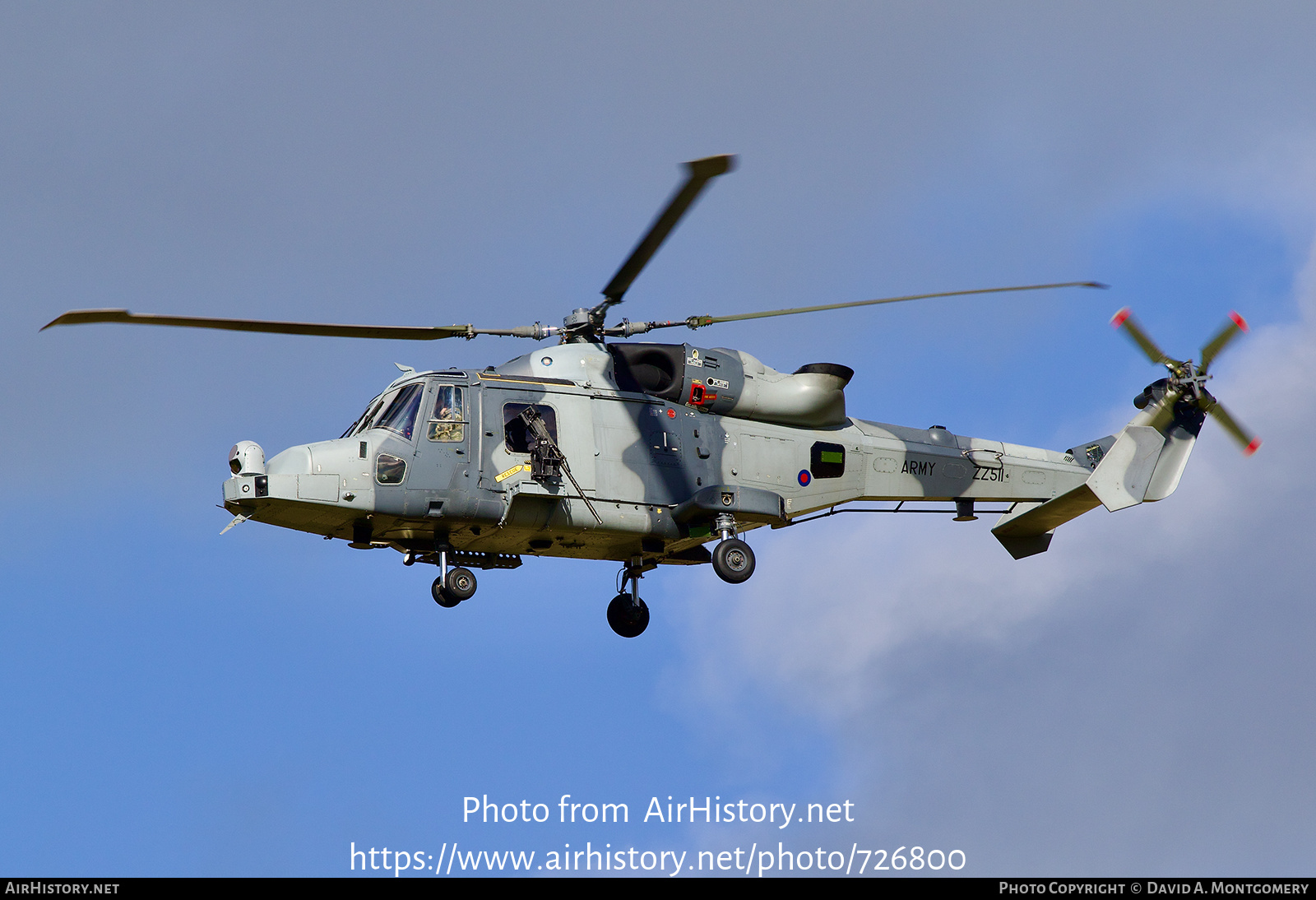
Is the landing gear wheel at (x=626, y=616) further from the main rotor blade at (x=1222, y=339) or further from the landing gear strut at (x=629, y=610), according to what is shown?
the main rotor blade at (x=1222, y=339)

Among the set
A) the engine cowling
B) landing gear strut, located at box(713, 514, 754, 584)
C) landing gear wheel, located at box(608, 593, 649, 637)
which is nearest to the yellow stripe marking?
the engine cowling

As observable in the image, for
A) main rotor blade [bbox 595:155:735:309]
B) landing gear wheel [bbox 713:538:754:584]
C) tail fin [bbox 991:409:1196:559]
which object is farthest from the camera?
tail fin [bbox 991:409:1196:559]

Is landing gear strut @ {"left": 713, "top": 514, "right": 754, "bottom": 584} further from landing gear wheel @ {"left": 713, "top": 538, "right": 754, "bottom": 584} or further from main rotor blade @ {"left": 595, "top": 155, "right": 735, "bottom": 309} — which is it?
main rotor blade @ {"left": 595, "top": 155, "right": 735, "bottom": 309}

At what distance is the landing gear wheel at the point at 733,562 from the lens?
86.8 feet

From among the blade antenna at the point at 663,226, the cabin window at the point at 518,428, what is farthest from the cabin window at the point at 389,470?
the blade antenna at the point at 663,226

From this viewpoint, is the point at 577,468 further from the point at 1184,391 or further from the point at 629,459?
the point at 1184,391

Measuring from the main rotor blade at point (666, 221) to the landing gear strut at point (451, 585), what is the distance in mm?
4692

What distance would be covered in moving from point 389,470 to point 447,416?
127cm

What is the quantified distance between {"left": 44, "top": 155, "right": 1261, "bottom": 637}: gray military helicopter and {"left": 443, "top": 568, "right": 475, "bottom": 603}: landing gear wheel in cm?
3

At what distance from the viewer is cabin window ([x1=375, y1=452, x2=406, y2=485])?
24.8 m
